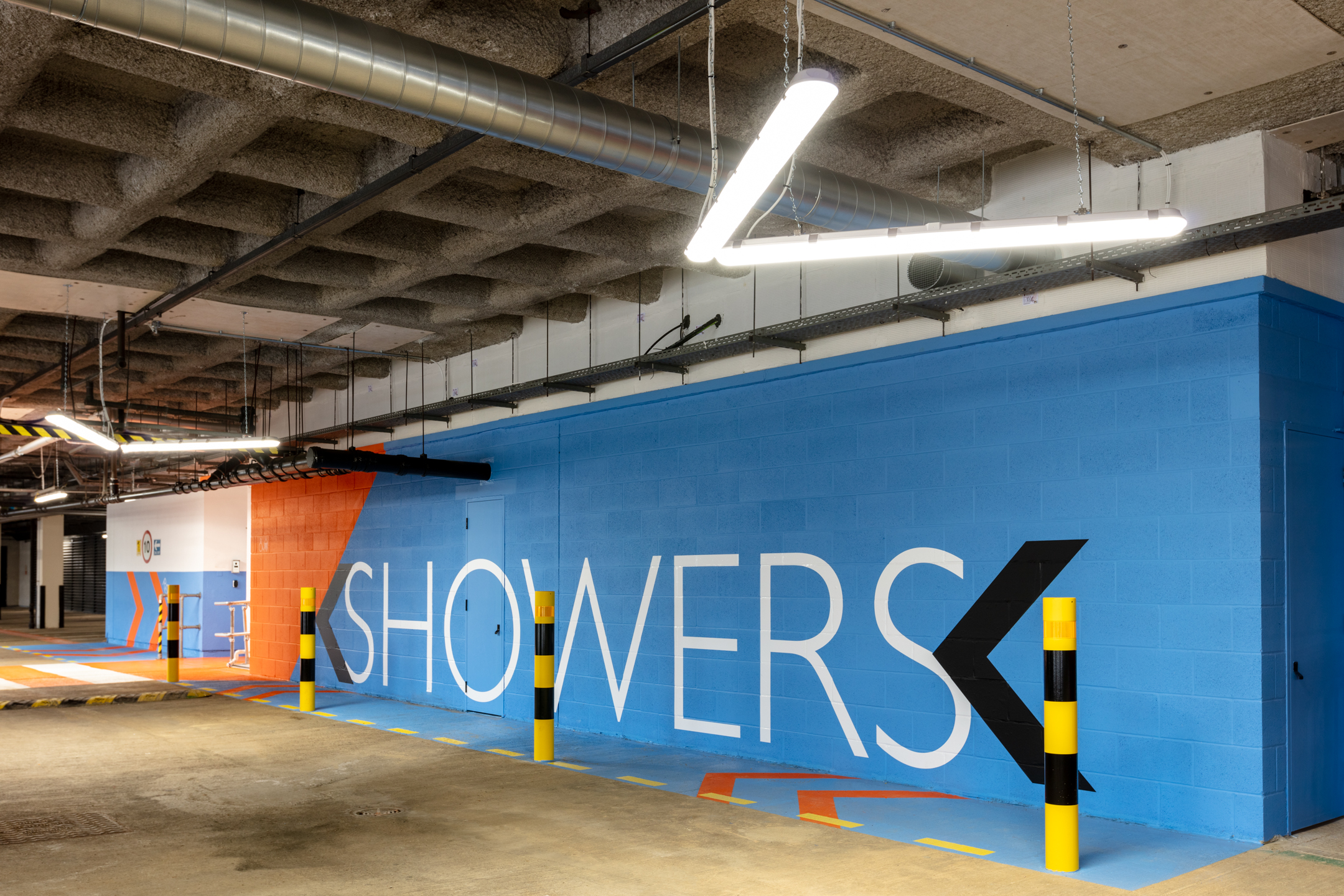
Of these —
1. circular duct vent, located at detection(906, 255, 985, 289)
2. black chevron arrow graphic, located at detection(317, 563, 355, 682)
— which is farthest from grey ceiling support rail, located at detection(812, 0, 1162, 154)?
black chevron arrow graphic, located at detection(317, 563, 355, 682)

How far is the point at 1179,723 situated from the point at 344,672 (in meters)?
9.50

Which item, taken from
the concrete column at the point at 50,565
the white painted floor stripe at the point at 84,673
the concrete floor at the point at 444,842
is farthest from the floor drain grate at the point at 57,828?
the concrete column at the point at 50,565

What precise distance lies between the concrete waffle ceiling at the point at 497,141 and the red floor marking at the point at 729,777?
3523 mm

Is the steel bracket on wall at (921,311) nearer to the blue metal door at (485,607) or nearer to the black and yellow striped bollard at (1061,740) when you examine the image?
the black and yellow striped bollard at (1061,740)

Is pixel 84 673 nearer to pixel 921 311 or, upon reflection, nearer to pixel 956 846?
pixel 921 311

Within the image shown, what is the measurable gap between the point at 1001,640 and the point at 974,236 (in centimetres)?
310

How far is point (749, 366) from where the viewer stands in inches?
304

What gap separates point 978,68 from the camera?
15.2 feet

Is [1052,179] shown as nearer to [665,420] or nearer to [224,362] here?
[665,420]

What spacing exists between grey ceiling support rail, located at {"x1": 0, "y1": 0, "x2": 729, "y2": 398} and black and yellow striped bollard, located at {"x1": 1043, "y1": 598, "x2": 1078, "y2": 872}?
2934 millimetres

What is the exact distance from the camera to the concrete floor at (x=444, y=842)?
436 centimetres

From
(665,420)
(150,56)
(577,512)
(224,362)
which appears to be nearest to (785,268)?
(665,420)

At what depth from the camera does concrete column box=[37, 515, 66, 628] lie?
25.1 metres

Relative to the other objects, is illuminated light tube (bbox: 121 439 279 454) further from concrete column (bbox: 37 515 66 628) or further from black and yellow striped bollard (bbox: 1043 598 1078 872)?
concrete column (bbox: 37 515 66 628)
